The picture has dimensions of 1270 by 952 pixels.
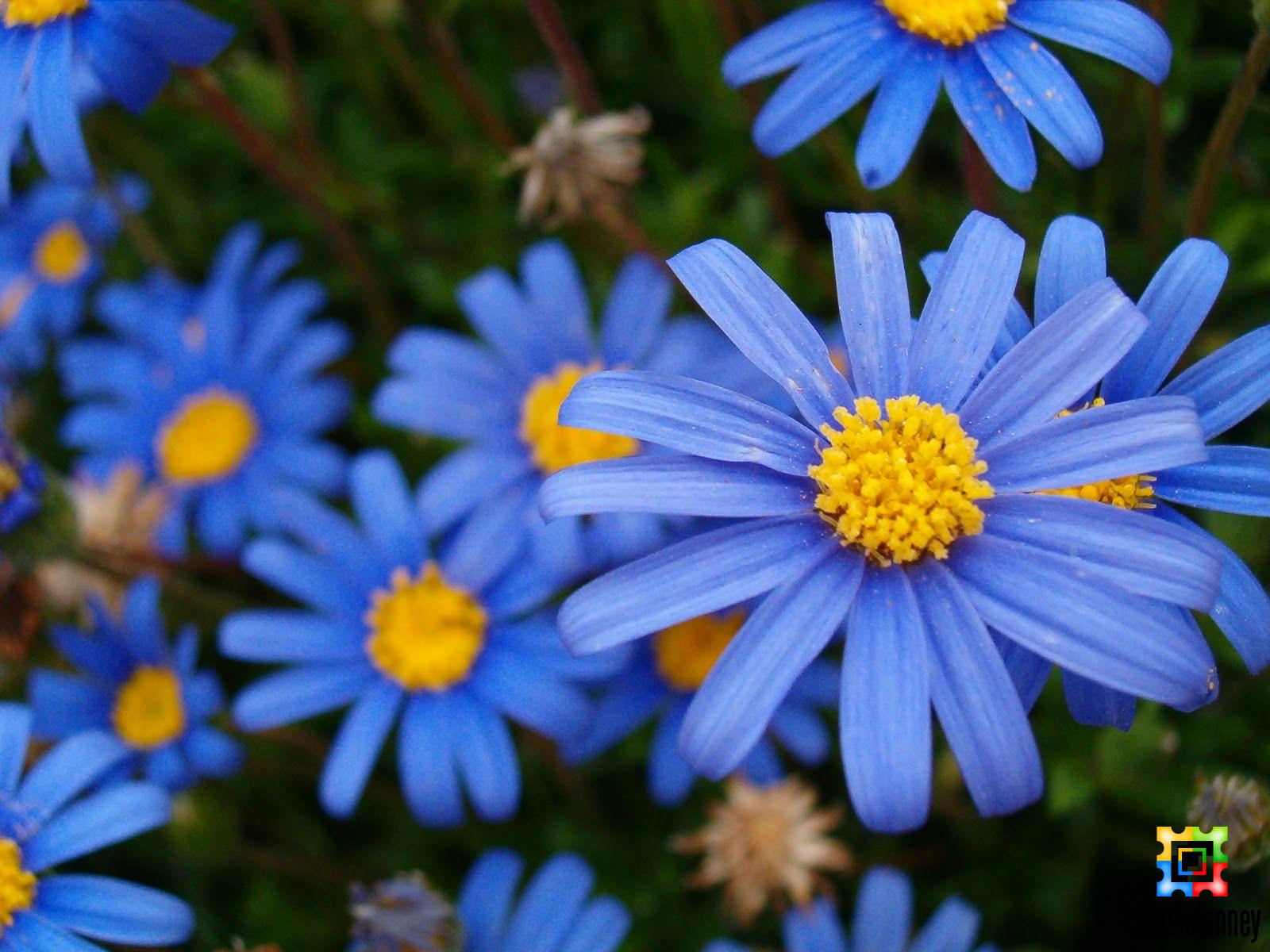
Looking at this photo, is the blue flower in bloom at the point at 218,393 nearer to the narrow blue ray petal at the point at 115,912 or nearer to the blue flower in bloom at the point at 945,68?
the narrow blue ray petal at the point at 115,912

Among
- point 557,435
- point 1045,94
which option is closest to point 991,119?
point 1045,94

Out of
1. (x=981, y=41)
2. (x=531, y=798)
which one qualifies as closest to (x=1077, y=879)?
(x=531, y=798)

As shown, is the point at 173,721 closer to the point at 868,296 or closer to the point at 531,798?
the point at 531,798

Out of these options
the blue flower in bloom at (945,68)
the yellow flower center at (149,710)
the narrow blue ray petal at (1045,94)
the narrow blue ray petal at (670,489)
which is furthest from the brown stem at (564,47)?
the yellow flower center at (149,710)

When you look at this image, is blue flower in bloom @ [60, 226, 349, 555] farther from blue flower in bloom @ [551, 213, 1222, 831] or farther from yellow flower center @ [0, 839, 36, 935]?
blue flower in bloom @ [551, 213, 1222, 831]

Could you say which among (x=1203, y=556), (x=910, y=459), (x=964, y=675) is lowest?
(x=964, y=675)

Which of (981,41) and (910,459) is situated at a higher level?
(981,41)

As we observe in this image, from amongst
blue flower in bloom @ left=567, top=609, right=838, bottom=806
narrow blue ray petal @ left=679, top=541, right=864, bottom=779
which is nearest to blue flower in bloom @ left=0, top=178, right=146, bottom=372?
blue flower in bloom @ left=567, top=609, right=838, bottom=806

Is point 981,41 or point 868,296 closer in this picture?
point 868,296
